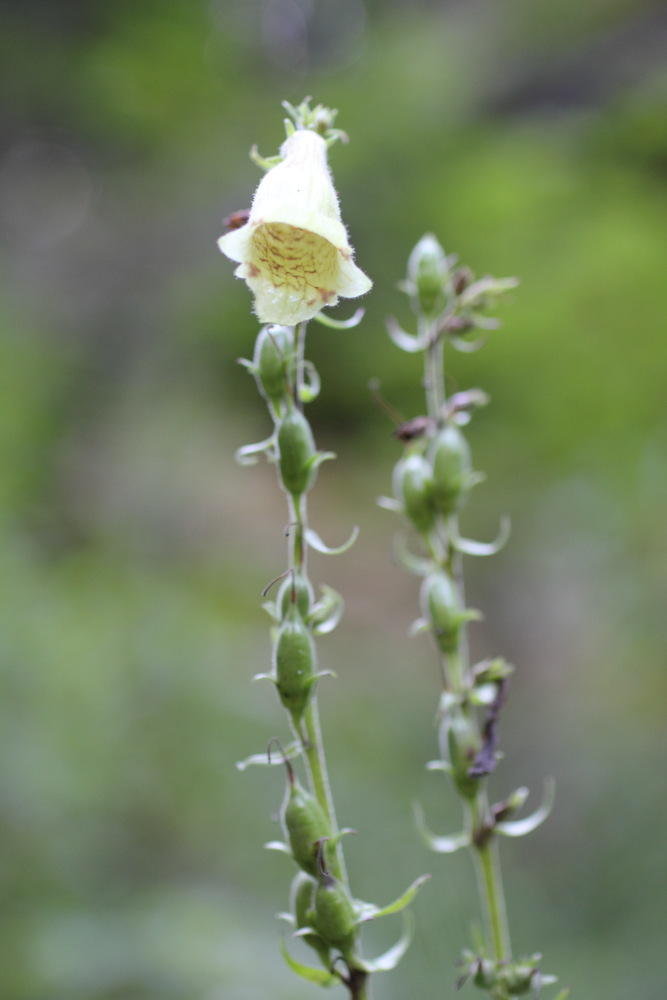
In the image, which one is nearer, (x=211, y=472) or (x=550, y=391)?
(x=550, y=391)

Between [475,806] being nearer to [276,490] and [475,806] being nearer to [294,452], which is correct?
[294,452]

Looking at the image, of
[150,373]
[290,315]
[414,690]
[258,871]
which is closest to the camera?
[290,315]

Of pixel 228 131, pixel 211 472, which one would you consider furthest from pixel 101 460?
pixel 228 131

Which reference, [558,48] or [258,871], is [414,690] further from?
[558,48]

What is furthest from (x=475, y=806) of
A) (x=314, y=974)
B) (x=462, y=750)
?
(x=314, y=974)

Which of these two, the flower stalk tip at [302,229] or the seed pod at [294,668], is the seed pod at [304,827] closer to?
the seed pod at [294,668]

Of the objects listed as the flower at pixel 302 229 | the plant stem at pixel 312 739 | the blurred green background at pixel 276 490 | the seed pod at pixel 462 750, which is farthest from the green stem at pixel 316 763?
the blurred green background at pixel 276 490
